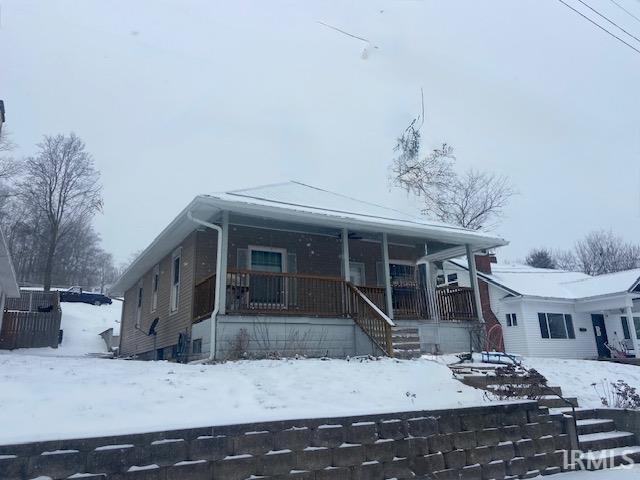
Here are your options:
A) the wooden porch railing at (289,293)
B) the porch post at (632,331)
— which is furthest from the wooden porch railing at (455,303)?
the porch post at (632,331)

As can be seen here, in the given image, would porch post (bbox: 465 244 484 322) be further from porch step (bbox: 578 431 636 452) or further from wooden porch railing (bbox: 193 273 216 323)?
wooden porch railing (bbox: 193 273 216 323)

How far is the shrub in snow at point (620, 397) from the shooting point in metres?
7.03

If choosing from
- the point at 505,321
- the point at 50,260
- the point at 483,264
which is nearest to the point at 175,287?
the point at 505,321

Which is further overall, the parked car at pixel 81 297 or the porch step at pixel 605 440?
the parked car at pixel 81 297

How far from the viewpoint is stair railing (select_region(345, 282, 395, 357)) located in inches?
361

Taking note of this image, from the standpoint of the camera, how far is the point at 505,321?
1986 cm

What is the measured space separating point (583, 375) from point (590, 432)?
11.8 ft

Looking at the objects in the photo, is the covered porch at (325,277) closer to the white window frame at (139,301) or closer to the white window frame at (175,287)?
the white window frame at (175,287)

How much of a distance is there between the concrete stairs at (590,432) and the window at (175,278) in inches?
297

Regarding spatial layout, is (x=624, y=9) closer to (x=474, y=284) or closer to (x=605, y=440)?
(x=605, y=440)

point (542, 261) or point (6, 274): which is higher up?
point (542, 261)

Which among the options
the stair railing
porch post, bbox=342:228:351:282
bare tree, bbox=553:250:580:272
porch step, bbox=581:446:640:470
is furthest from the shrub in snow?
bare tree, bbox=553:250:580:272

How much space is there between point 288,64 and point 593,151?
1230 cm

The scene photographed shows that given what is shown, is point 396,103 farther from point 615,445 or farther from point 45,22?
point 615,445
